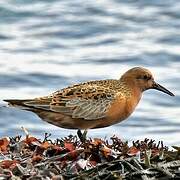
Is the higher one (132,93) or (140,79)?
(140,79)

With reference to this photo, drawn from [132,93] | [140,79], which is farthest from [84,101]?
[140,79]

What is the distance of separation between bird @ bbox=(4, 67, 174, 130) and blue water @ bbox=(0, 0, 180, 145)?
351 cm

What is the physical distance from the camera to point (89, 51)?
15.6 meters

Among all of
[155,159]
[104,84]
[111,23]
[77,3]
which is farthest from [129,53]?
[155,159]

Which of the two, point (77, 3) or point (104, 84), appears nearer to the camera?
point (104, 84)

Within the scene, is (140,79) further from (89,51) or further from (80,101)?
(89,51)

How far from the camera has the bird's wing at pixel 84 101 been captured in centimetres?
852

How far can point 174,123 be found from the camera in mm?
13148

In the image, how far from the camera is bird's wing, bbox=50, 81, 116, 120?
852 centimetres

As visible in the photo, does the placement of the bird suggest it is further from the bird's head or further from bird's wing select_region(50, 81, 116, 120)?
the bird's head

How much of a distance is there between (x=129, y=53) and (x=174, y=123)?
8.26ft

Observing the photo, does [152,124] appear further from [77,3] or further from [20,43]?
[77,3]

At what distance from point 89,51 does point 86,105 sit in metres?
6.99

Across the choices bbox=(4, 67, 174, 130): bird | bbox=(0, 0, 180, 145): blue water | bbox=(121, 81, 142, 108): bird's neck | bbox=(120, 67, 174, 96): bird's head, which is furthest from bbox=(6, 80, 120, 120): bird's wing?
Answer: bbox=(0, 0, 180, 145): blue water
